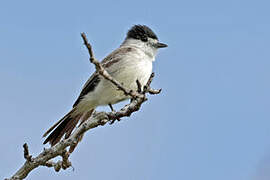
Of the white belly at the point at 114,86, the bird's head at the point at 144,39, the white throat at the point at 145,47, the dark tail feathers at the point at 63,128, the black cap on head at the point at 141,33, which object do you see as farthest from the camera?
the black cap on head at the point at 141,33

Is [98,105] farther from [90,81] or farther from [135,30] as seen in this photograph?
[135,30]

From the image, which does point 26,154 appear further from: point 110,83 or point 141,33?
point 141,33

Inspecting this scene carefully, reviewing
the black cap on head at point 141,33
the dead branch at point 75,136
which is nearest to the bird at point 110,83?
the black cap on head at point 141,33

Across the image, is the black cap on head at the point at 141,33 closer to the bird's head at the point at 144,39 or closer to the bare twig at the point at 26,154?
the bird's head at the point at 144,39

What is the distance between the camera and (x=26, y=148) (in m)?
4.09

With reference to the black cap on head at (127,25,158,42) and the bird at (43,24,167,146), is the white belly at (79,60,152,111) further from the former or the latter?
the black cap on head at (127,25,158,42)

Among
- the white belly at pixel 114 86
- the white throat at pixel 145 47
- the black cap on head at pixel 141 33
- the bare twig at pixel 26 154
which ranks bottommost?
the bare twig at pixel 26 154

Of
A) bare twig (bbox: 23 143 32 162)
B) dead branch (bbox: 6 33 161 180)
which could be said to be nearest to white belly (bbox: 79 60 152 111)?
dead branch (bbox: 6 33 161 180)

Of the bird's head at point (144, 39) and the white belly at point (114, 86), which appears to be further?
the bird's head at point (144, 39)

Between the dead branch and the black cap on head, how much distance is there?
318 cm

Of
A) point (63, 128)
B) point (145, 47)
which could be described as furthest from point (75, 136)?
point (145, 47)

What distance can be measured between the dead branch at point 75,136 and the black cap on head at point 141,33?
3.18 metres

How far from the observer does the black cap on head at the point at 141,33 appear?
7.94 m

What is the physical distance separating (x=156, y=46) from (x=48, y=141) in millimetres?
2528
